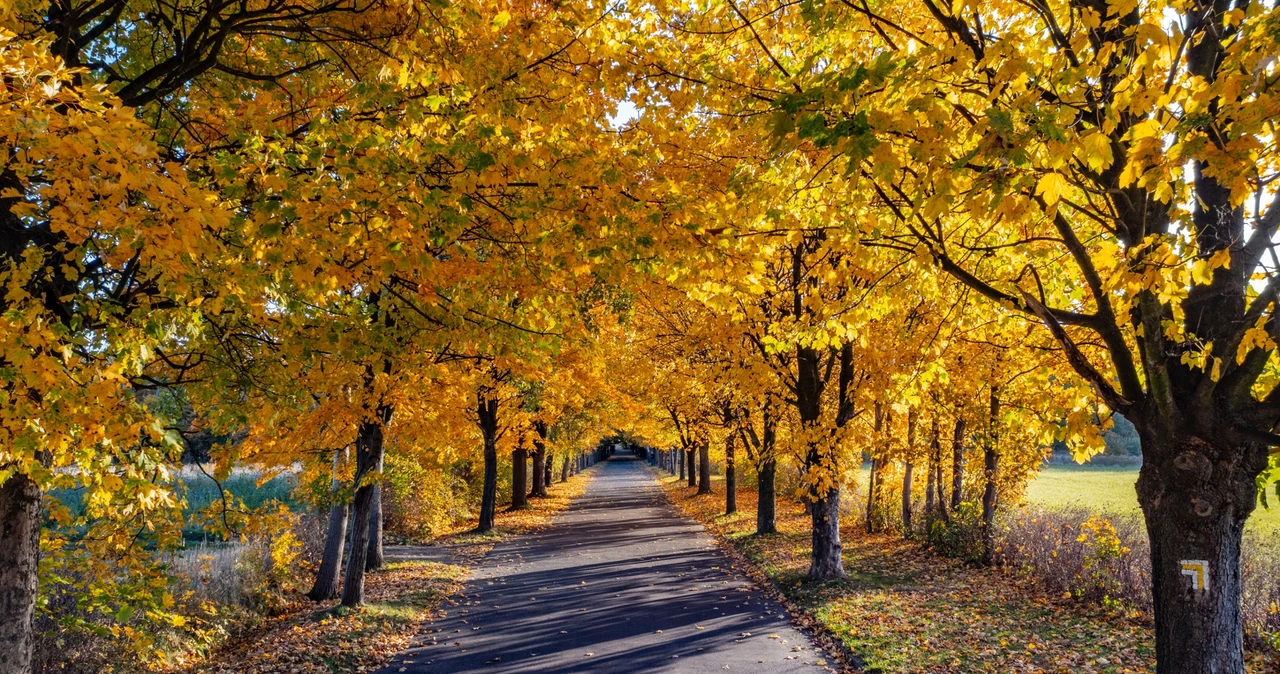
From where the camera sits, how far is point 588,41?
5516 millimetres

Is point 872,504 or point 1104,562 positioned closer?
point 1104,562

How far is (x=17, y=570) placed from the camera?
4.82 metres

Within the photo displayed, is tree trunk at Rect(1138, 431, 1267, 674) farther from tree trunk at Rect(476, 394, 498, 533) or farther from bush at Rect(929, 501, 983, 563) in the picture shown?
tree trunk at Rect(476, 394, 498, 533)

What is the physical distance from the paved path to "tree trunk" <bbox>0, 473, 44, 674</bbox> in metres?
3.75

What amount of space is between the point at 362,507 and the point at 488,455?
10350 millimetres

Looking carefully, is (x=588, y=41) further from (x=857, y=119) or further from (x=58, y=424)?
(x=58, y=424)

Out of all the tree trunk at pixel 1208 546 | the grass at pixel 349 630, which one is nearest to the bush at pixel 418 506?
the grass at pixel 349 630

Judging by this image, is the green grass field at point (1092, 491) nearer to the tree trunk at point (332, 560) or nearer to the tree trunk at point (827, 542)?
the tree trunk at point (827, 542)

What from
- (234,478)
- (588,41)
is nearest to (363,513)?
(588,41)

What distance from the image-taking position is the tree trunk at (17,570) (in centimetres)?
471

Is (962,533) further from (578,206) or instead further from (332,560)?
(578,206)

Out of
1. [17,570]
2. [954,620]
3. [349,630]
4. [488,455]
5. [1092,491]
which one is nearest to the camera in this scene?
[17,570]

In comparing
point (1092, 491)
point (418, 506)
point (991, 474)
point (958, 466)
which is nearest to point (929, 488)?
point (958, 466)

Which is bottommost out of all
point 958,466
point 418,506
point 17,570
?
point 418,506
